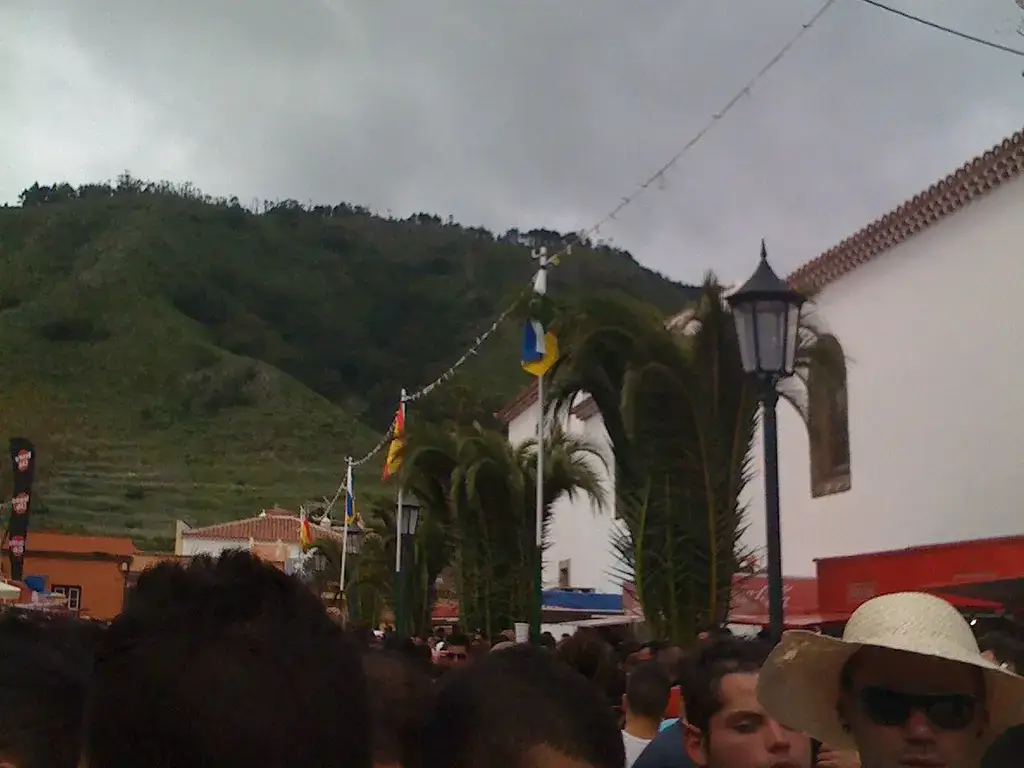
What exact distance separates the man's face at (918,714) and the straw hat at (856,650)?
2.1 inches

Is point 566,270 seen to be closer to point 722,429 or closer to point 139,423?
point 722,429

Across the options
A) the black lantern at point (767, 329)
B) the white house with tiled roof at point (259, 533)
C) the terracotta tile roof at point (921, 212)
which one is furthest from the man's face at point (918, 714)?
the white house with tiled roof at point (259, 533)

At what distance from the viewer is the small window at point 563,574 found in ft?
109

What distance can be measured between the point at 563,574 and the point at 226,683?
33037 mm

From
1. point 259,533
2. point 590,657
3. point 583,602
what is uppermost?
point 259,533

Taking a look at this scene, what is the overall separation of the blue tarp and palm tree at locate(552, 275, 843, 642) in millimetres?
11000

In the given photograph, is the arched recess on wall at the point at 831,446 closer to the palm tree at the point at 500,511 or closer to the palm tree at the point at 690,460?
the palm tree at the point at 500,511

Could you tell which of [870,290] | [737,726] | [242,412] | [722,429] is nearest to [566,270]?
[870,290]

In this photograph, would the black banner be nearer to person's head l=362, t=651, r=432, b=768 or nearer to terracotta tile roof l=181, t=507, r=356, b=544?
terracotta tile roof l=181, t=507, r=356, b=544

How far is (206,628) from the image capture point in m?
1.20

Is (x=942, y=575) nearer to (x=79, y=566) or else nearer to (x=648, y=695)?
(x=648, y=695)

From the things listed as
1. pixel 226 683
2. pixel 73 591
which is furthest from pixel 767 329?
pixel 73 591

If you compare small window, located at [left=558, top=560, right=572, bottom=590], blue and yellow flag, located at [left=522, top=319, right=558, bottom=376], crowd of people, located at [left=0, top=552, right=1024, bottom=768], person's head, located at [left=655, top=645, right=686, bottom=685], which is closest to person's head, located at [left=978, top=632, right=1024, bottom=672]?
crowd of people, located at [left=0, top=552, right=1024, bottom=768]

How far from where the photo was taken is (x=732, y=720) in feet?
10.8
